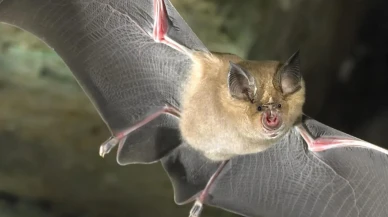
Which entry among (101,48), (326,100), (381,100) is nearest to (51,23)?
(101,48)

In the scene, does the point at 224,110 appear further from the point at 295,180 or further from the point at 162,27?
the point at 295,180

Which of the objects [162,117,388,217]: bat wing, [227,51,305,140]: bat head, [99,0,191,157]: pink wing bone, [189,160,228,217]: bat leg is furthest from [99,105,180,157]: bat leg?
[227,51,305,140]: bat head

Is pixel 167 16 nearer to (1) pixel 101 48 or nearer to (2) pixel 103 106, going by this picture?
(1) pixel 101 48

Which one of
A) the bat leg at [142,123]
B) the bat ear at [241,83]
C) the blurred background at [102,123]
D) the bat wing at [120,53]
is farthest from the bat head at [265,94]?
the blurred background at [102,123]

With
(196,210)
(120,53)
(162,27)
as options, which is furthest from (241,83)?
(196,210)

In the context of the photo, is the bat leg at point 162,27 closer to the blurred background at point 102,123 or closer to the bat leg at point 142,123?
the bat leg at point 142,123

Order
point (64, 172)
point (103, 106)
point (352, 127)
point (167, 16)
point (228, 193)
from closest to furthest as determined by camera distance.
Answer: point (167, 16) < point (103, 106) < point (228, 193) < point (64, 172) < point (352, 127)

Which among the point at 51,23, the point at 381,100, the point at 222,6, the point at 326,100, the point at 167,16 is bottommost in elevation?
the point at 381,100

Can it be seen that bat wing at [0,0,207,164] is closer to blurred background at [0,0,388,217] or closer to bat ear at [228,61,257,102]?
bat ear at [228,61,257,102]
